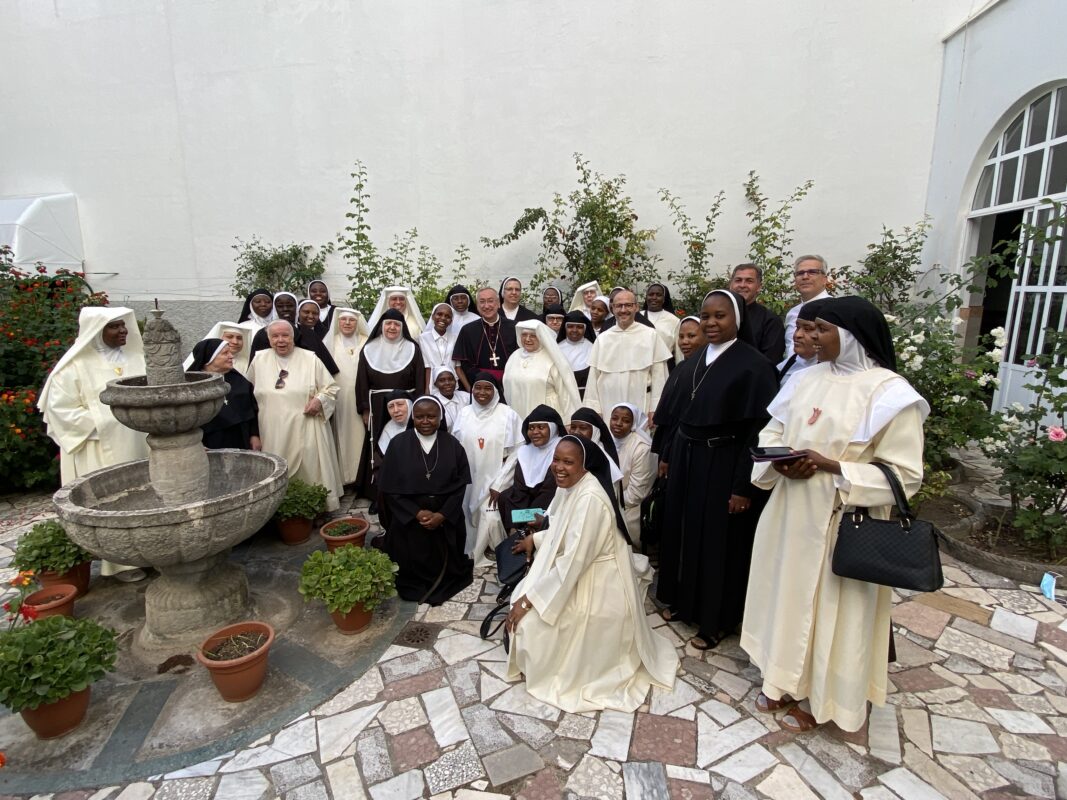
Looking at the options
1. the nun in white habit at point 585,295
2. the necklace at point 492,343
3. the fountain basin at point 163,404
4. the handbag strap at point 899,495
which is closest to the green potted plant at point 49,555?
the fountain basin at point 163,404

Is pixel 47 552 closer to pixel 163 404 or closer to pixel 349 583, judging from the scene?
pixel 163 404

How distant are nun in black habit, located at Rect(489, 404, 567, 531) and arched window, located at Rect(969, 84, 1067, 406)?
18.5ft

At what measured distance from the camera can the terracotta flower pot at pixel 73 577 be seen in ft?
14.1

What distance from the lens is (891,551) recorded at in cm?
248

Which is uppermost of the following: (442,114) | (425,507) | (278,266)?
(442,114)

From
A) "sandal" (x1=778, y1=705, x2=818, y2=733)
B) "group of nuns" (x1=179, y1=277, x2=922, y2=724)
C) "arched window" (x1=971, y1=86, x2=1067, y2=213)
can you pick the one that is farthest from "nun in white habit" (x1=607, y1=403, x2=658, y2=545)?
"arched window" (x1=971, y1=86, x2=1067, y2=213)

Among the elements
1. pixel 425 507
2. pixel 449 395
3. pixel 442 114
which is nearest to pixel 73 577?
pixel 425 507

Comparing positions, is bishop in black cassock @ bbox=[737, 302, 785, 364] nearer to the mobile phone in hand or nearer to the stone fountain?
the mobile phone in hand

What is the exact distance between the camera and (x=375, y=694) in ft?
11.0

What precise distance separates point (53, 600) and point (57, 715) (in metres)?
1.31

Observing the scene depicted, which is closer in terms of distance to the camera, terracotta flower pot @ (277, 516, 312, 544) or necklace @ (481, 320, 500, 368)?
terracotta flower pot @ (277, 516, 312, 544)

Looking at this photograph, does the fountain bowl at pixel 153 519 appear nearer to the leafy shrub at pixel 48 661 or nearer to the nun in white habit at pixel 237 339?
the leafy shrub at pixel 48 661

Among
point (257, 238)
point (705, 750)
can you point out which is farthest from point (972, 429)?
point (257, 238)

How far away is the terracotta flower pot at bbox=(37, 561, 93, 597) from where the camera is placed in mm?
4305
